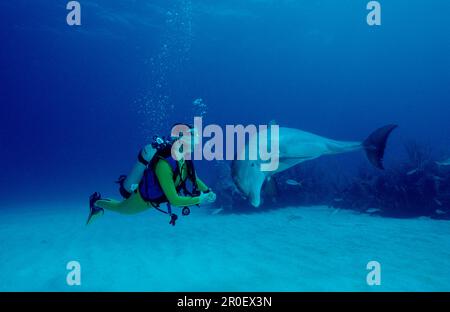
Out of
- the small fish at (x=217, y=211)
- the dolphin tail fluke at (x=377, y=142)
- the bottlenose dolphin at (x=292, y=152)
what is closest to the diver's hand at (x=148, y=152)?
the bottlenose dolphin at (x=292, y=152)

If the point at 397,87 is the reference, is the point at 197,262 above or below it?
below

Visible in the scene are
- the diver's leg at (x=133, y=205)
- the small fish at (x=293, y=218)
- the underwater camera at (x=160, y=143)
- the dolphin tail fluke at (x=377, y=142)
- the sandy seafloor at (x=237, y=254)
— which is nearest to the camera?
the underwater camera at (x=160, y=143)

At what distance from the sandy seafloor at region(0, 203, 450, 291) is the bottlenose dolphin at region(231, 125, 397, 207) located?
2.30 meters

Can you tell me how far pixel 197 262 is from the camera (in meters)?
6.95

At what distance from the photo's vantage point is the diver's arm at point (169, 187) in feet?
12.7

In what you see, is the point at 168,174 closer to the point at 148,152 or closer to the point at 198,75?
the point at 148,152

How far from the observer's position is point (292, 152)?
414 cm

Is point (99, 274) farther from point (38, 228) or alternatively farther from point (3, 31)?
point (3, 31)

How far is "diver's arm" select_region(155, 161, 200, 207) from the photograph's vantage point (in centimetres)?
388

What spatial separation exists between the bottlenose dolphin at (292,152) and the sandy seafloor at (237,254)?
2.30 metres

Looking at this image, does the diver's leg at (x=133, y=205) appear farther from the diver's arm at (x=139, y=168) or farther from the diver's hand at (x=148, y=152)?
the diver's hand at (x=148, y=152)

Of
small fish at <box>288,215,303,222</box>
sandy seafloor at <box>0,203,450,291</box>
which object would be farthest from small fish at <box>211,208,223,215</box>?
small fish at <box>288,215,303,222</box>

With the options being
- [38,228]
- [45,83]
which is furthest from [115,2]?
[45,83]
